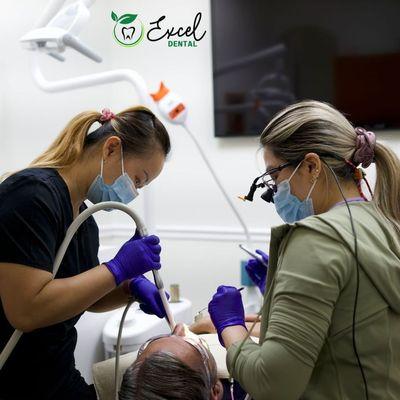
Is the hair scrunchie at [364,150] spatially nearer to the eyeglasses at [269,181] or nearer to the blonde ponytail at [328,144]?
the blonde ponytail at [328,144]

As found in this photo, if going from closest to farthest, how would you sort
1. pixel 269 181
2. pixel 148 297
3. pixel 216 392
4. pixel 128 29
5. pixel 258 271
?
1. pixel 216 392
2. pixel 269 181
3. pixel 148 297
4. pixel 258 271
5. pixel 128 29

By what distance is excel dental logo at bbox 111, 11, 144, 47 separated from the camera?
92.8 inches

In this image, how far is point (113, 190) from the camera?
4.48 feet

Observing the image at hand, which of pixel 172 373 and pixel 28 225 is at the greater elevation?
pixel 28 225

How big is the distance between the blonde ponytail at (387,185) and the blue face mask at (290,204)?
142 millimetres

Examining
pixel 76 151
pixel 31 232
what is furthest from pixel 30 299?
pixel 76 151

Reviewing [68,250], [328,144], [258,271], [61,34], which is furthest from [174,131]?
[328,144]

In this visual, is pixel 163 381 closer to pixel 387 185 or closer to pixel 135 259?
pixel 135 259

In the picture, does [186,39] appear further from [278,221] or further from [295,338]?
[295,338]

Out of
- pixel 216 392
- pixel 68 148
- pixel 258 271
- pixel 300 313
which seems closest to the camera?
pixel 300 313

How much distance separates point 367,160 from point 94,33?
187 centimetres

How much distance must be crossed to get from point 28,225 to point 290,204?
0.59m

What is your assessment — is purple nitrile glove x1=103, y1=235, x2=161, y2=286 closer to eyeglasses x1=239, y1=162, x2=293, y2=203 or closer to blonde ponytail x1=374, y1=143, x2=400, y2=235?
eyeglasses x1=239, y1=162, x2=293, y2=203

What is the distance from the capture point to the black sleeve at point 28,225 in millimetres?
1093
